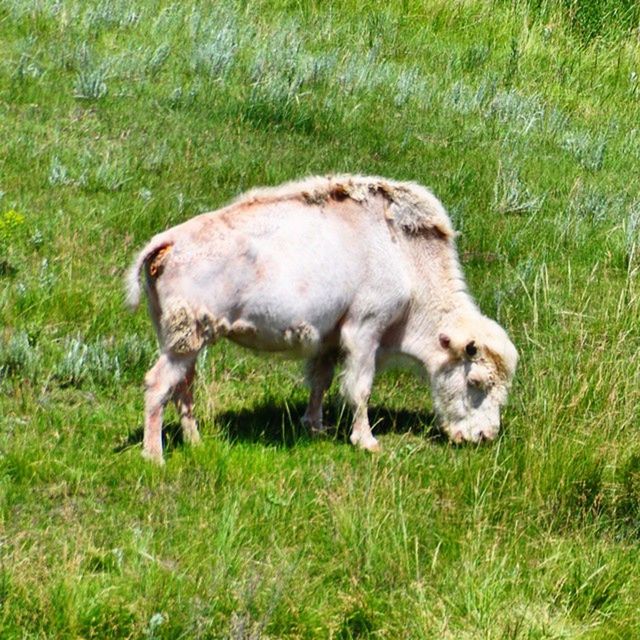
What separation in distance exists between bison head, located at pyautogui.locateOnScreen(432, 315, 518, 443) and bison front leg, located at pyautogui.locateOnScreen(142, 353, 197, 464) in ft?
6.43

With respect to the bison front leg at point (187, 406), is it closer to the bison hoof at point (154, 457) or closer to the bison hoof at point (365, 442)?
the bison hoof at point (154, 457)

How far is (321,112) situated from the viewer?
14367 mm

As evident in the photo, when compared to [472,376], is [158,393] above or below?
above

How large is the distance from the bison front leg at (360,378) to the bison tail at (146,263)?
1.38 m

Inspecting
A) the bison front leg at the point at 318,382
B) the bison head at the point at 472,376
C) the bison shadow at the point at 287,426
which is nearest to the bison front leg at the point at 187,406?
the bison shadow at the point at 287,426

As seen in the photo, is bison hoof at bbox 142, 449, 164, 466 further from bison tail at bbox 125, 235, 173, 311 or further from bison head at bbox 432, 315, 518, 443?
bison head at bbox 432, 315, 518, 443

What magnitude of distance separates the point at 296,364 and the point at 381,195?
5.45 feet

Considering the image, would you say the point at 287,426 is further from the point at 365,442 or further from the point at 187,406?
the point at 187,406

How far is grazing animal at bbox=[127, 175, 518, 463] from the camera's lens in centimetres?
809

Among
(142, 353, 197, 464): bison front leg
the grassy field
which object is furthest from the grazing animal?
the grassy field

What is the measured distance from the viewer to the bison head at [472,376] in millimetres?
9109

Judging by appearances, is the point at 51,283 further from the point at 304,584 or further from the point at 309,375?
the point at 304,584

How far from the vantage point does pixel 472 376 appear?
9141 mm

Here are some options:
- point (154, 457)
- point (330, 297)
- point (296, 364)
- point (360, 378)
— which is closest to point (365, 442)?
point (360, 378)
